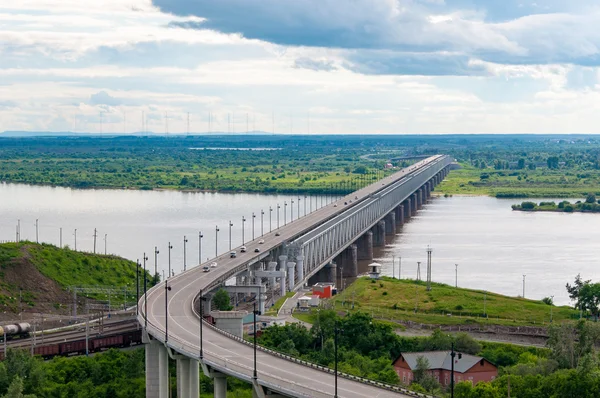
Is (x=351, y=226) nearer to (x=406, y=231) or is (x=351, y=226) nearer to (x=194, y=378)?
(x=406, y=231)

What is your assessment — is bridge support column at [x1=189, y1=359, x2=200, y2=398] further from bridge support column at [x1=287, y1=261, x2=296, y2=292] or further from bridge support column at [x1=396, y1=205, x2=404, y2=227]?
bridge support column at [x1=396, y1=205, x2=404, y2=227]

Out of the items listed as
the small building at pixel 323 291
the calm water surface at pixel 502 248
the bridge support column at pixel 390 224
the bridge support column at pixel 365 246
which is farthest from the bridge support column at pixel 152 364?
the bridge support column at pixel 390 224

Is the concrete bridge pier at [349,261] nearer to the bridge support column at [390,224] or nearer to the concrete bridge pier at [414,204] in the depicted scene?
the bridge support column at [390,224]

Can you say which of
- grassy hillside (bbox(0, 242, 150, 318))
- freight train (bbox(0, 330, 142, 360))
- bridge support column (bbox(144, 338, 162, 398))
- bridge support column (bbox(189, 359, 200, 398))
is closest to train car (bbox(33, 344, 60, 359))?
freight train (bbox(0, 330, 142, 360))

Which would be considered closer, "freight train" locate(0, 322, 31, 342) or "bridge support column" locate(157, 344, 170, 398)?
"bridge support column" locate(157, 344, 170, 398)

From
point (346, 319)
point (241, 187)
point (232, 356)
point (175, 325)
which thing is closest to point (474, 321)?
point (346, 319)
